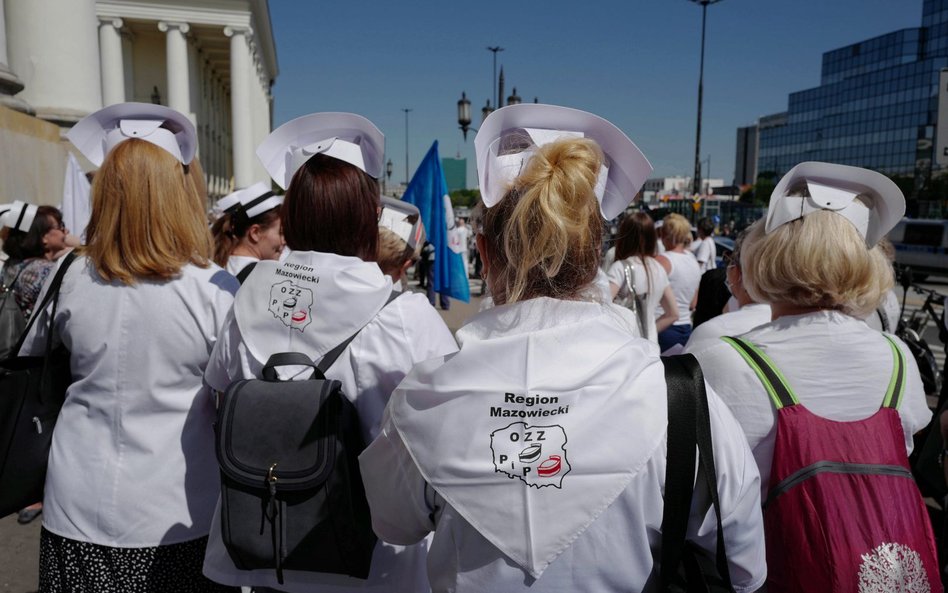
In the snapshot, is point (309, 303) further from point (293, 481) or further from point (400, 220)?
point (400, 220)

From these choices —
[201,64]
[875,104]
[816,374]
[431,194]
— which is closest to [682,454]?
[816,374]

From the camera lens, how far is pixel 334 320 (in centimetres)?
188

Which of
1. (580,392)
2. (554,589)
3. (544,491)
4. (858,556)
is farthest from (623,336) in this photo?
(858,556)

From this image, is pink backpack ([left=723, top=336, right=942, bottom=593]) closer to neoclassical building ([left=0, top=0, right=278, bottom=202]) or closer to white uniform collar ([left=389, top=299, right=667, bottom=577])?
white uniform collar ([left=389, top=299, right=667, bottom=577])

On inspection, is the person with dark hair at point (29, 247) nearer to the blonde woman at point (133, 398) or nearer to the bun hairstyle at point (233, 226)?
the bun hairstyle at point (233, 226)

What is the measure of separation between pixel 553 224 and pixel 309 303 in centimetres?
84

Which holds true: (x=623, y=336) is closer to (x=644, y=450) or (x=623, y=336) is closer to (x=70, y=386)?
(x=644, y=450)

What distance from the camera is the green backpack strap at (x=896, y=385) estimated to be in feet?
6.15

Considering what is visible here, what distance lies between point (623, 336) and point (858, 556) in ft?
3.06

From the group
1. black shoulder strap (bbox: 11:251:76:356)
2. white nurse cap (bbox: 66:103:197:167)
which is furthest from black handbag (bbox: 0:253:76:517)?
white nurse cap (bbox: 66:103:197:167)

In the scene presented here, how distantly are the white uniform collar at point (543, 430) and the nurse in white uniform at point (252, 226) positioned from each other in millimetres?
2852

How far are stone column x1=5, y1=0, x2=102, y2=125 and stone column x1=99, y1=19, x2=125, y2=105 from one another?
2943 cm

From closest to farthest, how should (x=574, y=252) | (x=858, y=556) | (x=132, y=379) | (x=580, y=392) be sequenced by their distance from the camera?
(x=580, y=392) < (x=574, y=252) < (x=858, y=556) < (x=132, y=379)

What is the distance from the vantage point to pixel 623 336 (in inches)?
53.0
